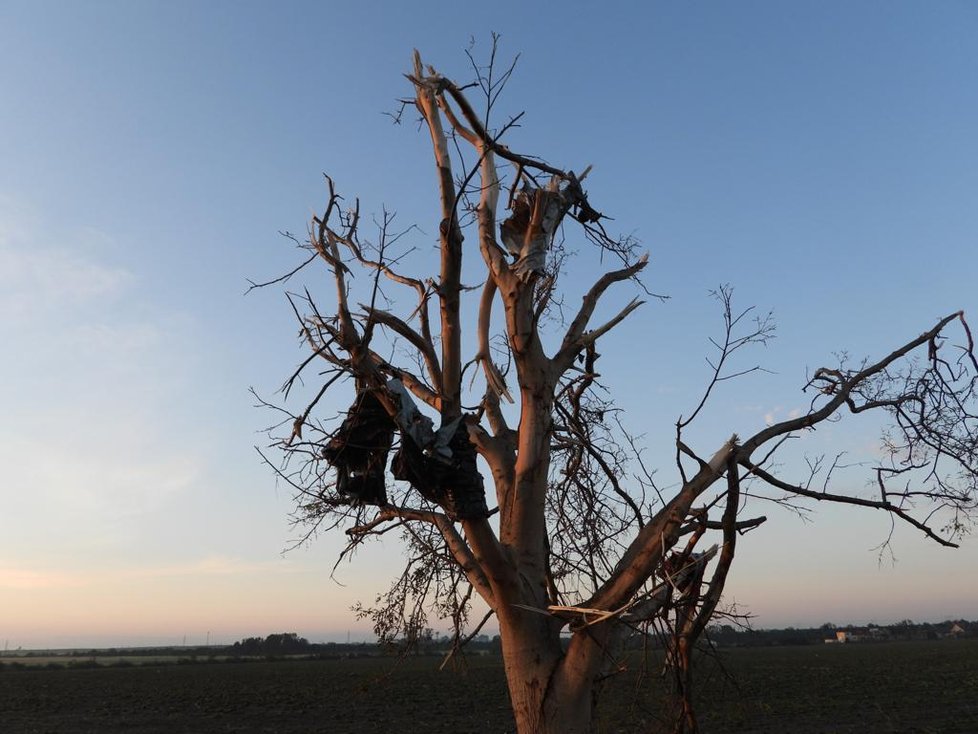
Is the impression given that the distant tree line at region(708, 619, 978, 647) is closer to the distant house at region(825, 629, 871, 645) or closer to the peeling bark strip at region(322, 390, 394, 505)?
the distant house at region(825, 629, 871, 645)

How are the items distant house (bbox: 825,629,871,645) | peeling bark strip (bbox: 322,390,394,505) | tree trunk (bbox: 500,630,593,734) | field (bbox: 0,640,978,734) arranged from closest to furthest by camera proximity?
peeling bark strip (bbox: 322,390,394,505) → tree trunk (bbox: 500,630,593,734) → field (bbox: 0,640,978,734) → distant house (bbox: 825,629,871,645)

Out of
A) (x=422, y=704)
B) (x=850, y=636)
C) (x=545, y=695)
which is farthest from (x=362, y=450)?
(x=850, y=636)

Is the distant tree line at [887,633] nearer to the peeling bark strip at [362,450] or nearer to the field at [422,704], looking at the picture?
the field at [422,704]

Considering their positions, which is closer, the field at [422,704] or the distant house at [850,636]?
the field at [422,704]

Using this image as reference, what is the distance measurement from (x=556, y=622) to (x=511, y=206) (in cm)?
283

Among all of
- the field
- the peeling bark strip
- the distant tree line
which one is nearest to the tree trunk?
the peeling bark strip

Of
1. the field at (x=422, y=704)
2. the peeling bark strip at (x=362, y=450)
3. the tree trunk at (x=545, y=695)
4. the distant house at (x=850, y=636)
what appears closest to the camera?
the peeling bark strip at (x=362, y=450)

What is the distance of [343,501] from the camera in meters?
4.59

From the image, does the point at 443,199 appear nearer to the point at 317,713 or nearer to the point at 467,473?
the point at 467,473

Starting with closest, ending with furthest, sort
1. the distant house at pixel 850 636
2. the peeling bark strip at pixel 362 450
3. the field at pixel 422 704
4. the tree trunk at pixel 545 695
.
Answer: the peeling bark strip at pixel 362 450
the tree trunk at pixel 545 695
the field at pixel 422 704
the distant house at pixel 850 636

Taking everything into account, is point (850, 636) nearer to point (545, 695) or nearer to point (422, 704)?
point (422, 704)

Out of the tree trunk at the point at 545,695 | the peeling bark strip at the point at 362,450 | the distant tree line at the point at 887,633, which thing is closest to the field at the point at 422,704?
the tree trunk at the point at 545,695

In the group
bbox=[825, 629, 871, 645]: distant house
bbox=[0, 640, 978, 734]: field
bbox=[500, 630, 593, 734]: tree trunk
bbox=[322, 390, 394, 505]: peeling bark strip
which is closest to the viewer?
bbox=[322, 390, 394, 505]: peeling bark strip

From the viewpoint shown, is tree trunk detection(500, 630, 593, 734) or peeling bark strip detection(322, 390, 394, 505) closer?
peeling bark strip detection(322, 390, 394, 505)
